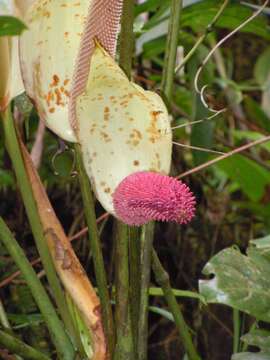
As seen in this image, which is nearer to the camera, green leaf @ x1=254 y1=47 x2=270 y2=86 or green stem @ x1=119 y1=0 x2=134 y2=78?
green stem @ x1=119 y1=0 x2=134 y2=78

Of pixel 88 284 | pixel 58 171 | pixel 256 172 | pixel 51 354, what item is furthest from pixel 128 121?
pixel 256 172

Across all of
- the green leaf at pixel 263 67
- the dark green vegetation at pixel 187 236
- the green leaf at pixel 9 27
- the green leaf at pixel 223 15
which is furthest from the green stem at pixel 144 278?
the green leaf at pixel 263 67

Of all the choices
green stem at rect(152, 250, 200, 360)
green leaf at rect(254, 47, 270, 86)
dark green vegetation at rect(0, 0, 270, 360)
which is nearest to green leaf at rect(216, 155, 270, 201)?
dark green vegetation at rect(0, 0, 270, 360)

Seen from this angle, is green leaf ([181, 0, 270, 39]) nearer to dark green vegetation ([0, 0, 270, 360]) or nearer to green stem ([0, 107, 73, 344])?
dark green vegetation ([0, 0, 270, 360])

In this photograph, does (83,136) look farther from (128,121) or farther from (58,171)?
(58,171)

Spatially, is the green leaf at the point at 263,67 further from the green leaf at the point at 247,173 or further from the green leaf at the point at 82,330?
the green leaf at the point at 82,330

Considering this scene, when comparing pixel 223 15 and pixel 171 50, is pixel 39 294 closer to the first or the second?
pixel 171 50

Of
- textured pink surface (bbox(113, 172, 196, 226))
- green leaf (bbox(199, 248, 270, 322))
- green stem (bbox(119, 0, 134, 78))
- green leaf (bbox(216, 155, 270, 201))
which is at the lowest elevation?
green leaf (bbox(216, 155, 270, 201))
